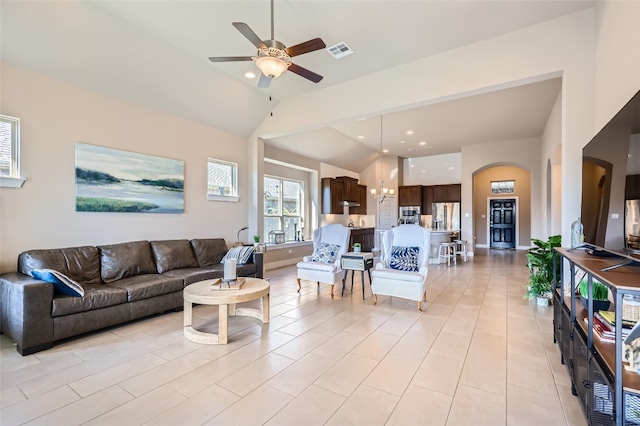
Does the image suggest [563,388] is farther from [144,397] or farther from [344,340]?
[144,397]

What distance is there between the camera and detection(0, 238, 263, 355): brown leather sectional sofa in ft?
8.89

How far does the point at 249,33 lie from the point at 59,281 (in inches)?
118

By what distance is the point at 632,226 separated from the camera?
179 cm

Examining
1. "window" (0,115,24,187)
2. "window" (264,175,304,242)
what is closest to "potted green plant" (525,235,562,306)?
"window" (264,175,304,242)

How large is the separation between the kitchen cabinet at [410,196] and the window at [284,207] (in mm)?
4494

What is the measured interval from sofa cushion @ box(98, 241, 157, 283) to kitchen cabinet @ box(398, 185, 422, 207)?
29.6ft

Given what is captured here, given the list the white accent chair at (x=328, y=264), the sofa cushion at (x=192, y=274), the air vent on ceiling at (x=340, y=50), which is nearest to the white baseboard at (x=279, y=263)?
the white accent chair at (x=328, y=264)

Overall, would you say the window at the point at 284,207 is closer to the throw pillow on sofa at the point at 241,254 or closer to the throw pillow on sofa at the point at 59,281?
the throw pillow on sofa at the point at 241,254

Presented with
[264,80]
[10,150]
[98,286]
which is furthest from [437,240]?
[10,150]

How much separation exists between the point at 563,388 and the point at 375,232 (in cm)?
876

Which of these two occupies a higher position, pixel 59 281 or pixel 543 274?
pixel 59 281

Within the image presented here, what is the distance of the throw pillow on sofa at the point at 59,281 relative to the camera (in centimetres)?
283

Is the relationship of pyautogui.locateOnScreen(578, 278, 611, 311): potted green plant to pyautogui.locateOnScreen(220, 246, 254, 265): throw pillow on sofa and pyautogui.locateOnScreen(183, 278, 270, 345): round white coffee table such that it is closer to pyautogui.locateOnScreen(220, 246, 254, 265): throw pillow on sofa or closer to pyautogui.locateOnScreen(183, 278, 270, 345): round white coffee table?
pyautogui.locateOnScreen(183, 278, 270, 345): round white coffee table

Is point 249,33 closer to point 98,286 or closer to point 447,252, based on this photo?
point 98,286
